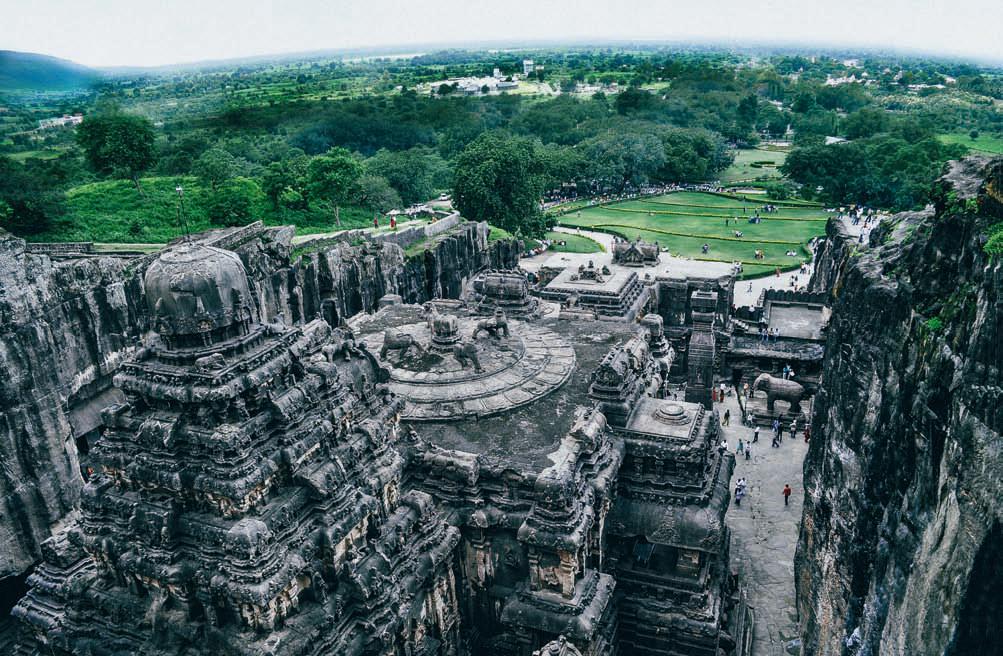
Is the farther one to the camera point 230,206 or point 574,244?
point 574,244

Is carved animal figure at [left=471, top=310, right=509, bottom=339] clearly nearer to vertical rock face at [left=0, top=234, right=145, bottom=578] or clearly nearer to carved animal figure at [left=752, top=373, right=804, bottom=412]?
vertical rock face at [left=0, top=234, right=145, bottom=578]

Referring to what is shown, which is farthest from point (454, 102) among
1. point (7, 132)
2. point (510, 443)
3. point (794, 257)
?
point (510, 443)

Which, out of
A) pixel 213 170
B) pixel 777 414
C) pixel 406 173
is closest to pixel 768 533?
pixel 777 414

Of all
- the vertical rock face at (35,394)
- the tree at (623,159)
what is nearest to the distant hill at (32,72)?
the vertical rock face at (35,394)

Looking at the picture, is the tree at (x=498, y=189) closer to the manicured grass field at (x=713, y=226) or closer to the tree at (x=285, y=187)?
the tree at (x=285, y=187)

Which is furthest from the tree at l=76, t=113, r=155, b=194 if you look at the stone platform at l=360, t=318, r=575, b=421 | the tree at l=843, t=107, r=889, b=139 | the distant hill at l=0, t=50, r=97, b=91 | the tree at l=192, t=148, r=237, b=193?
the tree at l=843, t=107, r=889, b=139

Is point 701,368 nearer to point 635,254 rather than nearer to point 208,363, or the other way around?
point 635,254
